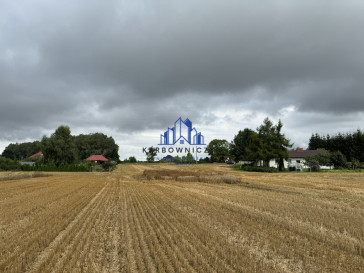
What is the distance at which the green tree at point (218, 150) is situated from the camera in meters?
109

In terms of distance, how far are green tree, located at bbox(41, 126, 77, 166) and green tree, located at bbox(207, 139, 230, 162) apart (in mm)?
60615

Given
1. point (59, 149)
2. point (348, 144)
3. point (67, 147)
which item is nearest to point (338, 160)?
point (348, 144)

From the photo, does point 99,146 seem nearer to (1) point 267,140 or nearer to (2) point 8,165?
(2) point 8,165

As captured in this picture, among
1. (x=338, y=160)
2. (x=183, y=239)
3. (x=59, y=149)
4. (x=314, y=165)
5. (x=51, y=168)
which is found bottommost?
(x=183, y=239)

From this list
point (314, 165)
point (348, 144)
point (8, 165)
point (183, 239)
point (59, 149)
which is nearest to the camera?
point (183, 239)

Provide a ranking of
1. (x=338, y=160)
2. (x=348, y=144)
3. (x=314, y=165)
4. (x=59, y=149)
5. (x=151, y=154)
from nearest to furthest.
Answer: (x=314, y=165)
(x=338, y=160)
(x=59, y=149)
(x=348, y=144)
(x=151, y=154)

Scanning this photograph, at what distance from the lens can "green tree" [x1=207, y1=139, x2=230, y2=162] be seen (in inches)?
4284

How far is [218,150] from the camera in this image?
10919 centimetres

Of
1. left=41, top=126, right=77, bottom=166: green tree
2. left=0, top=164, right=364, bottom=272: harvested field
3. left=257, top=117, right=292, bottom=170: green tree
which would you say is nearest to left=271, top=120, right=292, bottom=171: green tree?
left=257, top=117, right=292, bottom=170: green tree

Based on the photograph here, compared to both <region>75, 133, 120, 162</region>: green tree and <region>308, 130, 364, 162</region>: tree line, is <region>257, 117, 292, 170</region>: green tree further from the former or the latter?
<region>75, 133, 120, 162</region>: green tree

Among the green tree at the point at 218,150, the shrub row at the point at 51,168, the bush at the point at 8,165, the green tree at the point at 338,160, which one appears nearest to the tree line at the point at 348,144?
the green tree at the point at 338,160

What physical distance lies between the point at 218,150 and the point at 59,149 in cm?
6618

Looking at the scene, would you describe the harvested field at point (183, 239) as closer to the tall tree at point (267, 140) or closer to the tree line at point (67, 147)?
the tall tree at point (267, 140)

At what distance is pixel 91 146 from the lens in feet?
358
